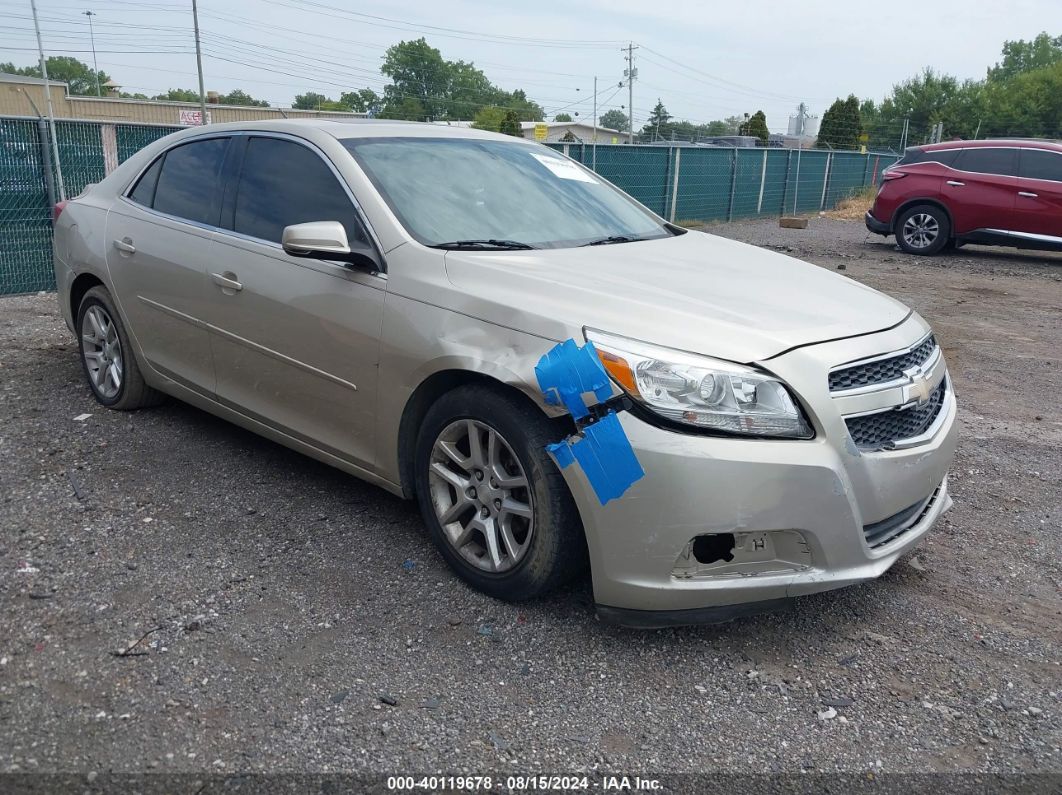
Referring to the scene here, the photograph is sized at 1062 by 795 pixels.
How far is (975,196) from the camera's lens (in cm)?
1387

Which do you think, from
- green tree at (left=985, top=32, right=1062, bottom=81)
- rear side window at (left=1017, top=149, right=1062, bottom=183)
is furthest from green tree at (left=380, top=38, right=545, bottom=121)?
rear side window at (left=1017, top=149, right=1062, bottom=183)

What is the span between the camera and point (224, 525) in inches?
155

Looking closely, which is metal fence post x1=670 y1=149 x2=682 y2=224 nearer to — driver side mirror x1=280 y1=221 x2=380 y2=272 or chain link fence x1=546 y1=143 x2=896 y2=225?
chain link fence x1=546 y1=143 x2=896 y2=225

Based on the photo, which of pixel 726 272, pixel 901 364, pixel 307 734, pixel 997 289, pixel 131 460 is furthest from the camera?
pixel 997 289

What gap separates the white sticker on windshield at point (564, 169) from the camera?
4484 millimetres

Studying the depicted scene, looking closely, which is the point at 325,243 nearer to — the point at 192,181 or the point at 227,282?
the point at 227,282

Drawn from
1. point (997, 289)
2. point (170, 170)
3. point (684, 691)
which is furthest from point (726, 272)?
point (997, 289)

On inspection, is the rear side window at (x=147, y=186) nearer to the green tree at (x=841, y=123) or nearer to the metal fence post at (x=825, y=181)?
the metal fence post at (x=825, y=181)

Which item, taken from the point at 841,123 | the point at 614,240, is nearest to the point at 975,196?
the point at 614,240

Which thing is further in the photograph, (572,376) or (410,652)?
(410,652)

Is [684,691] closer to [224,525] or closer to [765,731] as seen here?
[765,731]

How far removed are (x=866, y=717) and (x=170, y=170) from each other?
415 centimetres

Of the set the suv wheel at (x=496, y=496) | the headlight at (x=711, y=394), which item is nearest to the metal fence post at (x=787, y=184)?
the suv wheel at (x=496, y=496)

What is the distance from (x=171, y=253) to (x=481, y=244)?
1.80 meters
